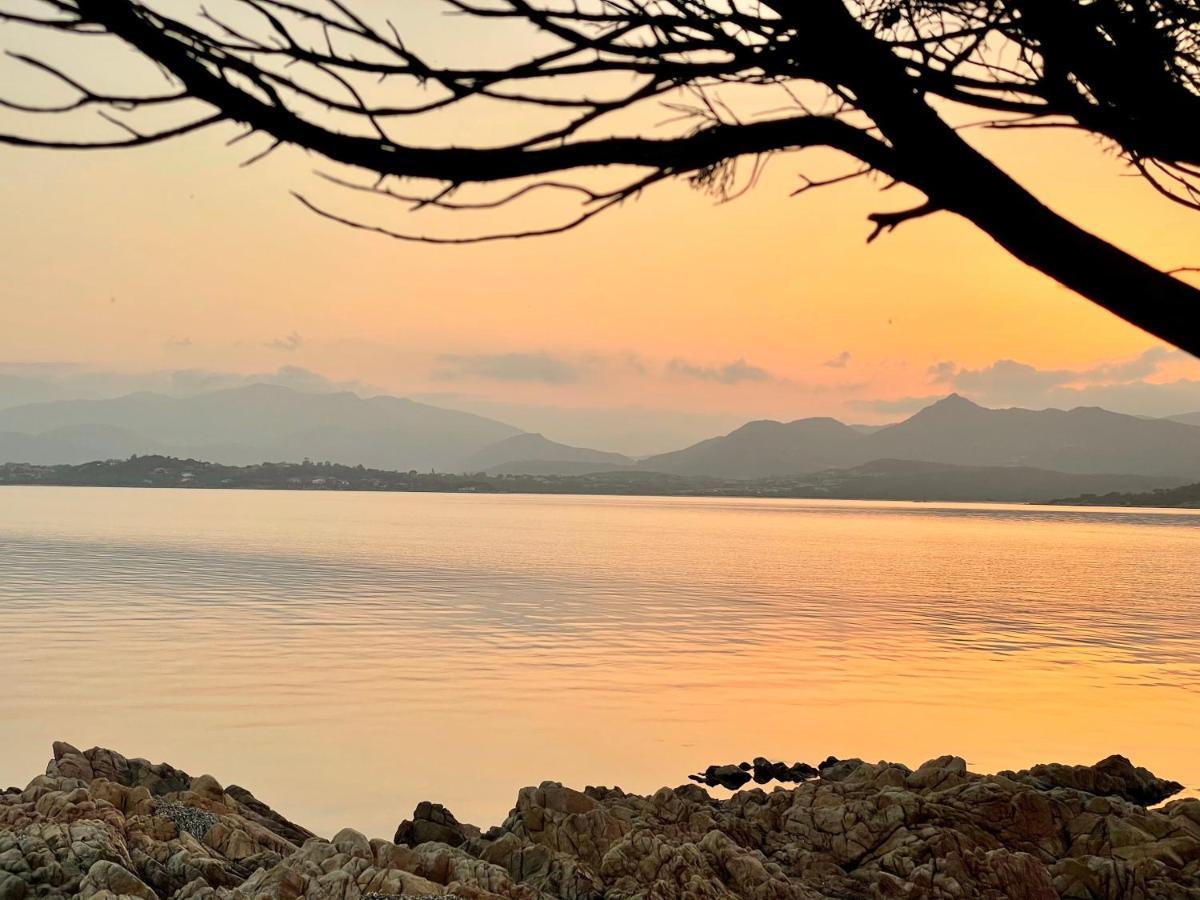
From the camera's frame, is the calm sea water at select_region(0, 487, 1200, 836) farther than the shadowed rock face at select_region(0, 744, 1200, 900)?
Yes

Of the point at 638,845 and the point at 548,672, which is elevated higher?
the point at 638,845

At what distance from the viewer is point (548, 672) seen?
76.2ft

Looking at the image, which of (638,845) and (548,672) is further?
(548,672)

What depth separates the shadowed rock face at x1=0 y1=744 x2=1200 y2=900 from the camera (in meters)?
8.20

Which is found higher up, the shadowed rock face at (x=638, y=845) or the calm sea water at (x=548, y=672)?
the shadowed rock face at (x=638, y=845)

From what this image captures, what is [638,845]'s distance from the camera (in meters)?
9.29

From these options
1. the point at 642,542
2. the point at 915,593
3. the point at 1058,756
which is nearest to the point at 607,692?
the point at 1058,756

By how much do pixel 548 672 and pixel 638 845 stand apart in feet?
46.2

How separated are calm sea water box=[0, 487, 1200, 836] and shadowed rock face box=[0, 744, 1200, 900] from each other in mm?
3075

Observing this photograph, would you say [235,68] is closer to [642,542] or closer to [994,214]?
[994,214]

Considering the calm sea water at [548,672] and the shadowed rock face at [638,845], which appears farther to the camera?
the calm sea water at [548,672]

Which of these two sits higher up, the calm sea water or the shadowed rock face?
the shadowed rock face

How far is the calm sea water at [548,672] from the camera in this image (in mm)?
16578

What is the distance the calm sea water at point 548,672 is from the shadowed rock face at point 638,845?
307cm
